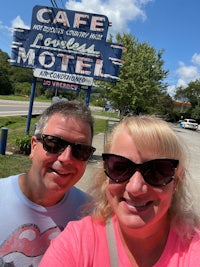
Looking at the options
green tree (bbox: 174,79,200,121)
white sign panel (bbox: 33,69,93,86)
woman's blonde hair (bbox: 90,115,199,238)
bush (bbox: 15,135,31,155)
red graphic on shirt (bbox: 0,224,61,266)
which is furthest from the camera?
green tree (bbox: 174,79,200,121)

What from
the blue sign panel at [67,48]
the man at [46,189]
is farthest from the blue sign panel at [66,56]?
the man at [46,189]

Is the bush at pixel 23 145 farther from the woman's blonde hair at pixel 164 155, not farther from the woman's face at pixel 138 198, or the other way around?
the woman's face at pixel 138 198

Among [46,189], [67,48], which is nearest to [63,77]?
[67,48]

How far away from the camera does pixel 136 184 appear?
4.87 feet

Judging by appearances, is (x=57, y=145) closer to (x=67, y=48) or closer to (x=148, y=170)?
(x=148, y=170)

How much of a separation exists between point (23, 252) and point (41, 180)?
1.40ft

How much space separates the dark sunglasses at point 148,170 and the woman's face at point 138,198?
0.02 meters

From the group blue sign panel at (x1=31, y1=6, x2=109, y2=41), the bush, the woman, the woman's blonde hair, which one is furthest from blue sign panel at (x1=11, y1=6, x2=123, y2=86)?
the woman

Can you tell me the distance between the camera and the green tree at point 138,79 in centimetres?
2945

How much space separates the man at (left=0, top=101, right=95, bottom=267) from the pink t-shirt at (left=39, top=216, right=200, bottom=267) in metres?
0.38

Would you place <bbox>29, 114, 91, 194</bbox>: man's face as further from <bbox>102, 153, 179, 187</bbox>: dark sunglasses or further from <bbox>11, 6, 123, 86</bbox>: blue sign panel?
<bbox>11, 6, 123, 86</bbox>: blue sign panel

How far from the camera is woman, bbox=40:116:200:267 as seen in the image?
143cm

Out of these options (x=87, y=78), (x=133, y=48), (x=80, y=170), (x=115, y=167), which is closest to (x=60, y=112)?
(x=80, y=170)

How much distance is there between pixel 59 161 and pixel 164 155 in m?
0.73
